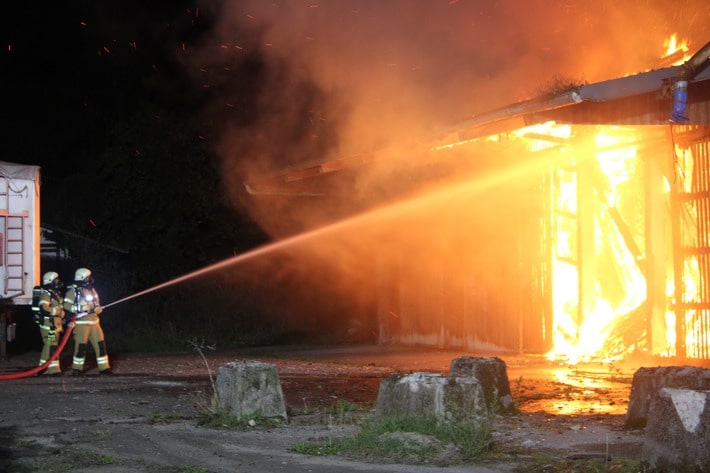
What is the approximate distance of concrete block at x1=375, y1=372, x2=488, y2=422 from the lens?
279 inches

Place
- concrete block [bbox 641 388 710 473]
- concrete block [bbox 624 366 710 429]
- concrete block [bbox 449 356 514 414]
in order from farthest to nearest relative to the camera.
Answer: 1. concrete block [bbox 449 356 514 414]
2. concrete block [bbox 624 366 710 429]
3. concrete block [bbox 641 388 710 473]

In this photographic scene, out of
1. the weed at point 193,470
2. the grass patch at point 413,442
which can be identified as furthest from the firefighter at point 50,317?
the weed at point 193,470

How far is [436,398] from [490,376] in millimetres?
1713

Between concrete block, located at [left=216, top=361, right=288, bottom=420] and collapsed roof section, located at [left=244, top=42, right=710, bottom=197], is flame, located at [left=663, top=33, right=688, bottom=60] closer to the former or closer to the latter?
collapsed roof section, located at [left=244, top=42, right=710, bottom=197]

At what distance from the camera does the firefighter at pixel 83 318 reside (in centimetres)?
1322

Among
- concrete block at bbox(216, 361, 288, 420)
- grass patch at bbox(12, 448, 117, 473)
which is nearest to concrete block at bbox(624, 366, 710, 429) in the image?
concrete block at bbox(216, 361, 288, 420)

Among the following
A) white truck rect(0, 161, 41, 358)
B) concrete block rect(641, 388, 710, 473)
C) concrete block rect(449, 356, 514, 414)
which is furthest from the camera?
white truck rect(0, 161, 41, 358)

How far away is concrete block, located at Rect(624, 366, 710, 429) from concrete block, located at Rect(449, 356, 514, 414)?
1299 mm

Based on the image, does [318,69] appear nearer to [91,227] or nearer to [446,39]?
[446,39]

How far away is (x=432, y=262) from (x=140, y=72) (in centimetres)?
1105

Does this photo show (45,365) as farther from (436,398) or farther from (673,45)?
(673,45)

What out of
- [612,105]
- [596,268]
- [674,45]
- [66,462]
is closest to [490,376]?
[66,462]

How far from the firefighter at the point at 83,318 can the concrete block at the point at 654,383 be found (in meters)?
8.23

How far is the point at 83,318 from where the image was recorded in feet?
43.5
